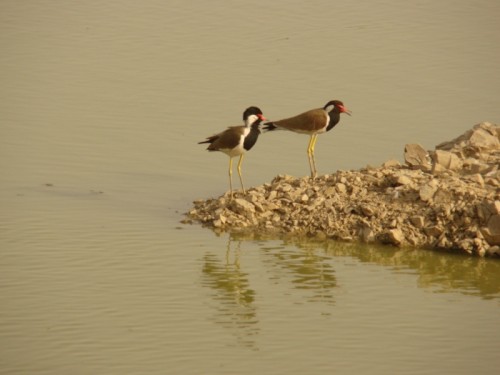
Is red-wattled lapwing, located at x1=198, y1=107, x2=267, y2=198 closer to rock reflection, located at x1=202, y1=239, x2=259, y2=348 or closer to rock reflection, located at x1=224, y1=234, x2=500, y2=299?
rock reflection, located at x1=224, y1=234, x2=500, y2=299

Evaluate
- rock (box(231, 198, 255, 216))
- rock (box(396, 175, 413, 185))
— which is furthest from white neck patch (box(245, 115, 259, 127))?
rock (box(396, 175, 413, 185))

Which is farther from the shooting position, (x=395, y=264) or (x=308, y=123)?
(x=308, y=123)

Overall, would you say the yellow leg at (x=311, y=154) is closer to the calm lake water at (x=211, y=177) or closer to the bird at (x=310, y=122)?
the bird at (x=310, y=122)

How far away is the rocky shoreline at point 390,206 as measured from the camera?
18938 millimetres

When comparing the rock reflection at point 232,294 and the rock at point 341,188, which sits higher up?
the rock at point 341,188

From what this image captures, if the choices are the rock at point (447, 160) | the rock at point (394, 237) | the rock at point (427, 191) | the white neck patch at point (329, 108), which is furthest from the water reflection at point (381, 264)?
the white neck patch at point (329, 108)

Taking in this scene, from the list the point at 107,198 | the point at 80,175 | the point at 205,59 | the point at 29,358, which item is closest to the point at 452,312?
the point at 29,358

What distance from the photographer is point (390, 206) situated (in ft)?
63.6

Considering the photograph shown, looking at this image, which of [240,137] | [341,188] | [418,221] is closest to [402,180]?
[418,221]

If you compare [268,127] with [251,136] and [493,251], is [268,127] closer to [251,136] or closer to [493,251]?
[251,136]

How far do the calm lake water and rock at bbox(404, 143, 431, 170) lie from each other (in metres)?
2.18

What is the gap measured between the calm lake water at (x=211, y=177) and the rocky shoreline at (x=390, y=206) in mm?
296

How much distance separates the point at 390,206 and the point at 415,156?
1.88 meters

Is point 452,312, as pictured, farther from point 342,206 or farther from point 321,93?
point 321,93
